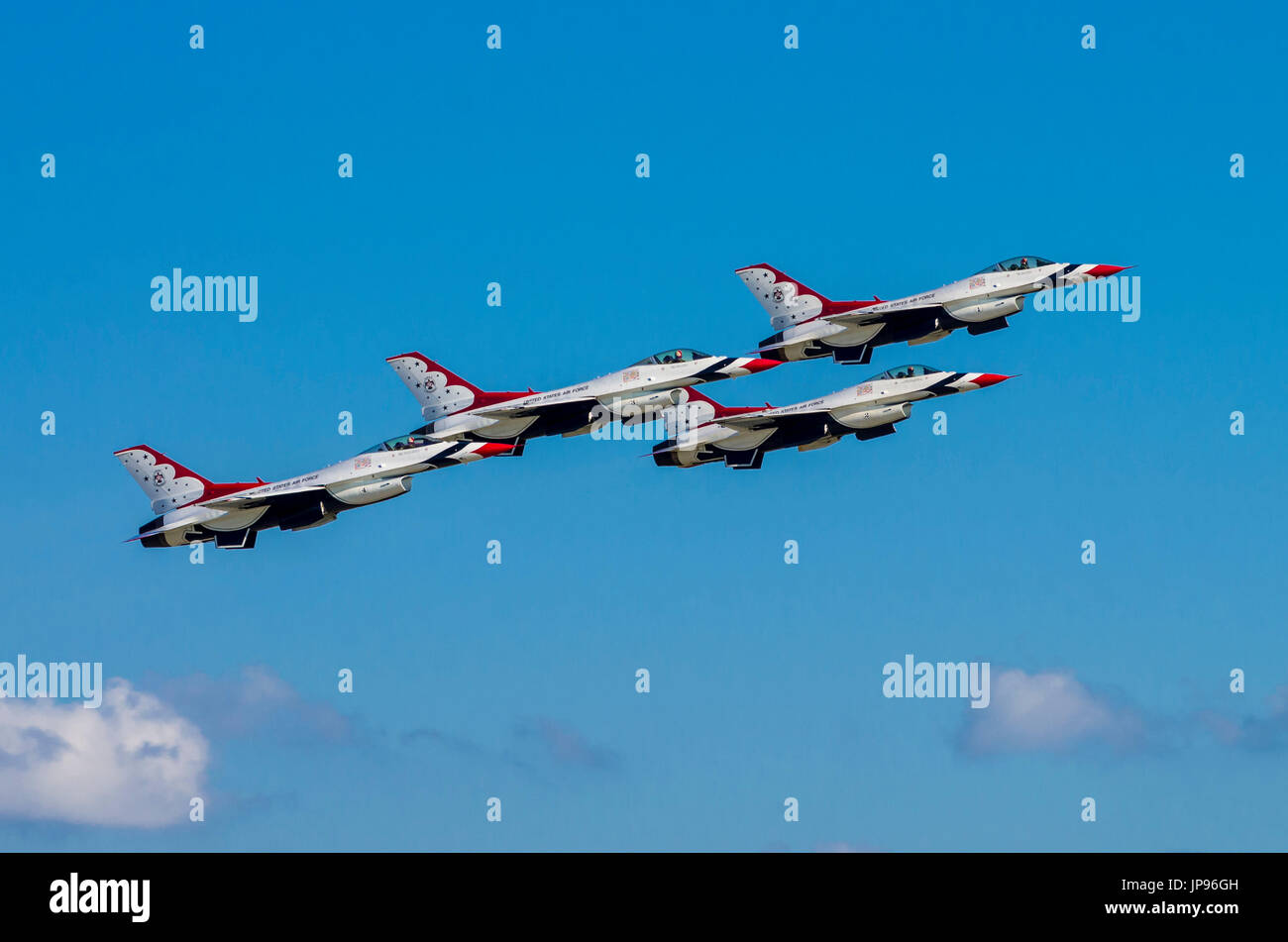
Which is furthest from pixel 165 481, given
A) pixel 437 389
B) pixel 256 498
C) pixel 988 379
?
pixel 988 379

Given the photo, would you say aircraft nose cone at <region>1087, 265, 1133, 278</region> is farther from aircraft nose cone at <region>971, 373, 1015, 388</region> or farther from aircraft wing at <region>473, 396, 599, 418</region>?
aircraft wing at <region>473, 396, 599, 418</region>

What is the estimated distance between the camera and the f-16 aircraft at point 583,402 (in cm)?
12006

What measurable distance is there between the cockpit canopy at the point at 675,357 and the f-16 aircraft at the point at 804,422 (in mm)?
2537

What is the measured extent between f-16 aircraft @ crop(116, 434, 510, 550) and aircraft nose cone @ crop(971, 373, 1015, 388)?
75.9 feet

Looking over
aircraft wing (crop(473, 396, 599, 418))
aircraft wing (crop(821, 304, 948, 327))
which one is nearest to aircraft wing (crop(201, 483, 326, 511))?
aircraft wing (crop(473, 396, 599, 418))

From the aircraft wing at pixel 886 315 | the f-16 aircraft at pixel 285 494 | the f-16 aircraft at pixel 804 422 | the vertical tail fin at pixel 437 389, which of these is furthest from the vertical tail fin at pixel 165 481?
the aircraft wing at pixel 886 315

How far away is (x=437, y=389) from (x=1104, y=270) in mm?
33424

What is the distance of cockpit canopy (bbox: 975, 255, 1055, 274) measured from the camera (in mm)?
124000

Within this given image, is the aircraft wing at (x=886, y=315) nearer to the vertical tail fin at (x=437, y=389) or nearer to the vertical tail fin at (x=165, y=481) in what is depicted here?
the vertical tail fin at (x=437, y=389)

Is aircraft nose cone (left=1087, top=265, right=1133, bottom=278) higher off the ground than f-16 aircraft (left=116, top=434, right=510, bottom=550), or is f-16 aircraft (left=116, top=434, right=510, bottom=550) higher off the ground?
aircraft nose cone (left=1087, top=265, right=1133, bottom=278)

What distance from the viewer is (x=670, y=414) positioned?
122 m
